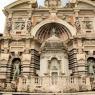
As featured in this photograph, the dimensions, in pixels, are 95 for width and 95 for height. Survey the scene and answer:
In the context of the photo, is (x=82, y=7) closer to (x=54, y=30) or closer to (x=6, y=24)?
(x=54, y=30)

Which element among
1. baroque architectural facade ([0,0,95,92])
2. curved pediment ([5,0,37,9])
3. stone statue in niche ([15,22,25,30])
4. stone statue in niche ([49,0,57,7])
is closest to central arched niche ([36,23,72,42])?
baroque architectural facade ([0,0,95,92])

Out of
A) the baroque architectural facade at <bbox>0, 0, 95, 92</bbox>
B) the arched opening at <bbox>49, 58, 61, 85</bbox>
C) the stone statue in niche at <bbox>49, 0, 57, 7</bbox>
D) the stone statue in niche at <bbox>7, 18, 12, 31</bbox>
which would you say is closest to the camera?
the arched opening at <bbox>49, 58, 61, 85</bbox>

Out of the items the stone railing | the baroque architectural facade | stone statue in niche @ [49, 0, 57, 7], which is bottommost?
the stone railing

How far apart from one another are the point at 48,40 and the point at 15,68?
15.1ft

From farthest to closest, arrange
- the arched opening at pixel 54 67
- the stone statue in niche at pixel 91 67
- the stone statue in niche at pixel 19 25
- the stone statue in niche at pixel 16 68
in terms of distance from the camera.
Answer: the stone statue in niche at pixel 19 25, the stone statue in niche at pixel 16 68, the stone statue in niche at pixel 91 67, the arched opening at pixel 54 67

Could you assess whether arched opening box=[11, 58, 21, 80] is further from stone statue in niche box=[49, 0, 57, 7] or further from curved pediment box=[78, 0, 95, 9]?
curved pediment box=[78, 0, 95, 9]

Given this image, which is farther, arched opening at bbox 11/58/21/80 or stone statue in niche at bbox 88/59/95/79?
arched opening at bbox 11/58/21/80

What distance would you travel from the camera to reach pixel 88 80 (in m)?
18.0

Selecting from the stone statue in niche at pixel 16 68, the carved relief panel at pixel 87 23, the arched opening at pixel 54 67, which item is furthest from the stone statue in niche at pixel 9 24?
the carved relief panel at pixel 87 23

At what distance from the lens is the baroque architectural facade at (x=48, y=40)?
2431 cm

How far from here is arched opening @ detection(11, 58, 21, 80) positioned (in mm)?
24833

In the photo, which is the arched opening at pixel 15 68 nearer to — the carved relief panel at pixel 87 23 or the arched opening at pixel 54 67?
the arched opening at pixel 54 67

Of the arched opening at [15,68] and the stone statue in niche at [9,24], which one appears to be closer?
the arched opening at [15,68]

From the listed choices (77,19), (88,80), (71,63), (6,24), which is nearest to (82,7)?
(77,19)
